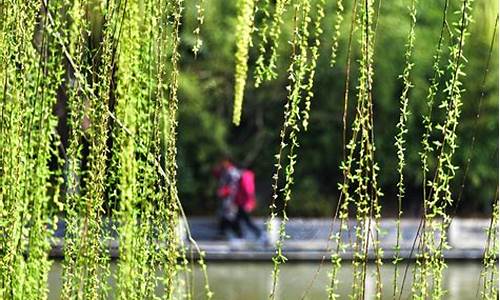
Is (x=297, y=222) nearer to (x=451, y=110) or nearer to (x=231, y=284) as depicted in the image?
(x=231, y=284)

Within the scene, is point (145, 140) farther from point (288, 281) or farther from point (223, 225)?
point (223, 225)

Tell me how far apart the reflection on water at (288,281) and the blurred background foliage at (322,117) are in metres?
4.37

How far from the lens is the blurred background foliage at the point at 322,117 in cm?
1783

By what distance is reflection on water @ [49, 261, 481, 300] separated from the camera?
11.3 meters

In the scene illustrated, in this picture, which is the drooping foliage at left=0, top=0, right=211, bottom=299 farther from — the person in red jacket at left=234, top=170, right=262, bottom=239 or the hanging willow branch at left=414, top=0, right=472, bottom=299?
the person in red jacket at left=234, top=170, right=262, bottom=239

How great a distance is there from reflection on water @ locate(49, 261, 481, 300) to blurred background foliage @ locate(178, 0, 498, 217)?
4.37m

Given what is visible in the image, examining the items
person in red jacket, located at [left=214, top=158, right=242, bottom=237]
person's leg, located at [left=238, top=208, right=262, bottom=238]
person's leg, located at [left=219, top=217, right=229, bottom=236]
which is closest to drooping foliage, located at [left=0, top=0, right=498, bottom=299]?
person's leg, located at [left=238, top=208, right=262, bottom=238]

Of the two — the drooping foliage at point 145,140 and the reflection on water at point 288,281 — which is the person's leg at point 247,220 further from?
the drooping foliage at point 145,140

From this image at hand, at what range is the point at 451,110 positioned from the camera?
3.25m

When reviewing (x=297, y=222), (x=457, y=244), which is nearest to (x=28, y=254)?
(x=457, y=244)

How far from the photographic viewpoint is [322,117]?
18609mm

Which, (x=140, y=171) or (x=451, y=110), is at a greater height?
(x=451, y=110)

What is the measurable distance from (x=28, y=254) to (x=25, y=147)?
0.34 m

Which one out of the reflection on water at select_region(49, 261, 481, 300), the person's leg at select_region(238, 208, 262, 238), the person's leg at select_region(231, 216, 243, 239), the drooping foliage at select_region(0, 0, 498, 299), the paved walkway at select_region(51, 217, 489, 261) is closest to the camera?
the drooping foliage at select_region(0, 0, 498, 299)
